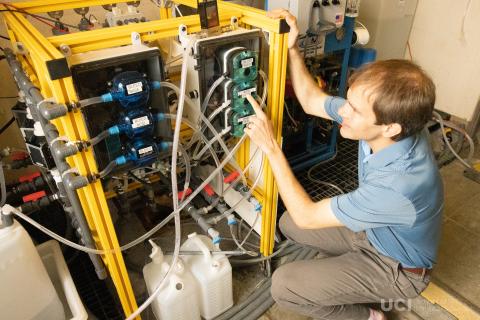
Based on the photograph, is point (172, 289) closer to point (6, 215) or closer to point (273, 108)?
point (6, 215)

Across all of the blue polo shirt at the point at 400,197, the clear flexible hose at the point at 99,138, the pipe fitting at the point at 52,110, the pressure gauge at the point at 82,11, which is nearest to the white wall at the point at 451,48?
the blue polo shirt at the point at 400,197

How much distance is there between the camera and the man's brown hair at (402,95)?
0.96 metres

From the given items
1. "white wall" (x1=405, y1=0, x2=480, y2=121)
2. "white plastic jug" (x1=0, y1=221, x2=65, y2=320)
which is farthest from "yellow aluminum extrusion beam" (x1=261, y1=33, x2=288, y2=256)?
"white wall" (x1=405, y1=0, x2=480, y2=121)

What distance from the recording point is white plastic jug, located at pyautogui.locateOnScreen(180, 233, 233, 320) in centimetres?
131

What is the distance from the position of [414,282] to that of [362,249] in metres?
0.20

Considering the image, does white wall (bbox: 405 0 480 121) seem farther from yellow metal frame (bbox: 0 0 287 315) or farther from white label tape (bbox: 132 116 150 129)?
white label tape (bbox: 132 116 150 129)

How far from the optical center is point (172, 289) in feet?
3.99

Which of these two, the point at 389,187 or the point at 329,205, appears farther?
the point at 329,205

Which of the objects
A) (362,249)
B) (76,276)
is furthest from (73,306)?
(362,249)

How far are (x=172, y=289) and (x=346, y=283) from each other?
2.00ft

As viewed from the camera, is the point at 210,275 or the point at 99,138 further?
the point at 210,275

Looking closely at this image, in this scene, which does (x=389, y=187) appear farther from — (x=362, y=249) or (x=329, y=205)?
(x=362, y=249)

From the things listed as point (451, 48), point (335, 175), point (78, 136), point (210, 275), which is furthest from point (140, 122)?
point (451, 48)

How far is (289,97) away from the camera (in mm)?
2014
